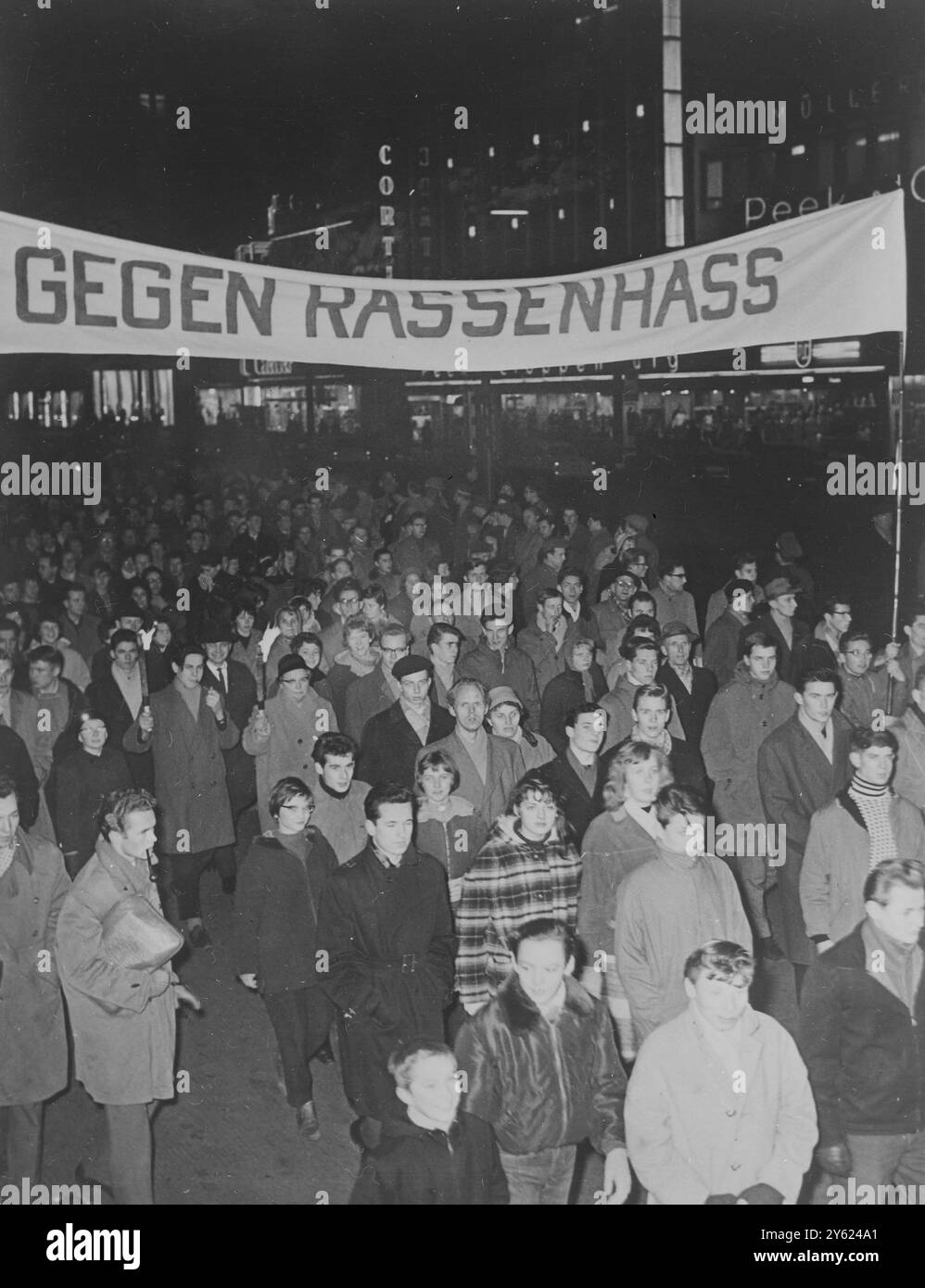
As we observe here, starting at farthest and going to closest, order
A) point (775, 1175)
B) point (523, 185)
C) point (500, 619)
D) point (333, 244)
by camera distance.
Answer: point (523, 185) → point (333, 244) → point (500, 619) → point (775, 1175)

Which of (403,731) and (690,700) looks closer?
(403,731)

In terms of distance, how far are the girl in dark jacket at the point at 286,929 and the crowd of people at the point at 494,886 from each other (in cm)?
1

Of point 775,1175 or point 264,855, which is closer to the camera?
point 775,1175

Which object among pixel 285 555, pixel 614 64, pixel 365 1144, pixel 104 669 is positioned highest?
pixel 614 64

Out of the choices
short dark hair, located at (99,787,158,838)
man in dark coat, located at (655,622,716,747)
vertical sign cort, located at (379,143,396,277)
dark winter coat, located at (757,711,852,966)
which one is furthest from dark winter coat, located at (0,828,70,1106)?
vertical sign cort, located at (379,143,396,277)

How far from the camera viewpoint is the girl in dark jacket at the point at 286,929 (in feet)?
16.0

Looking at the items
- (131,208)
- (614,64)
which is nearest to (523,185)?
(614,64)

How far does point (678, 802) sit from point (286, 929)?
1525 mm

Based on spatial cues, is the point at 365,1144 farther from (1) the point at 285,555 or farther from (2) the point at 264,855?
(1) the point at 285,555

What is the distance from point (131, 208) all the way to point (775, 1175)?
→ 12.3 metres

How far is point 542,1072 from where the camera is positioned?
159 inches

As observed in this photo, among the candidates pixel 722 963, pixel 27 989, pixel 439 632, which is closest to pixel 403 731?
pixel 439 632

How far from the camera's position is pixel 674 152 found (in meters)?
23.6

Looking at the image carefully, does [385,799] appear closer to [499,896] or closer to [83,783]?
[499,896]
